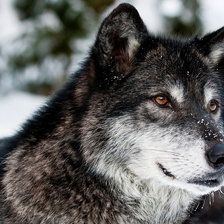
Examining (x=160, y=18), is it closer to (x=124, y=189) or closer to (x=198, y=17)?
(x=198, y=17)

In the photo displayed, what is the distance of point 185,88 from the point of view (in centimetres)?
393

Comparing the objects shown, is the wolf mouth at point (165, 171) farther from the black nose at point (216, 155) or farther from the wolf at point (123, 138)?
the black nose at point (216, 155)

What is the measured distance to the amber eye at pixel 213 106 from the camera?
13.3ft

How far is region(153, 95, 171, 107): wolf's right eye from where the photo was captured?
387 cm

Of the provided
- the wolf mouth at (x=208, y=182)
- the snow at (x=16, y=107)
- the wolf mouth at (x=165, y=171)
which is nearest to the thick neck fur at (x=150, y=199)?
the wolf mouth at (x=165, y=171)

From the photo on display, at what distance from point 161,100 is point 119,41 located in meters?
0.49

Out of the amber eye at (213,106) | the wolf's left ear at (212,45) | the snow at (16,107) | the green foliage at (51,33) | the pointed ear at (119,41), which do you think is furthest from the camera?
the green foliage at (51,33)

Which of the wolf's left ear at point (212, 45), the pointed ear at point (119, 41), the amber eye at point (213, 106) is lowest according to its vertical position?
the amber eye at point (213, 106)

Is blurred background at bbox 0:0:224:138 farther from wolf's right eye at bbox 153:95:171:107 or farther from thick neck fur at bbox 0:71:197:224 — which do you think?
wolf's right eye at bbox 153:95:171:107

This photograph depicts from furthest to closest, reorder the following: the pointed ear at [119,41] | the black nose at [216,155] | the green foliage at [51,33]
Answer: the green foliage at [51,33], the pointed ear at [119,41], the black nose at [216,155]

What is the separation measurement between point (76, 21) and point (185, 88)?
8.43 metres

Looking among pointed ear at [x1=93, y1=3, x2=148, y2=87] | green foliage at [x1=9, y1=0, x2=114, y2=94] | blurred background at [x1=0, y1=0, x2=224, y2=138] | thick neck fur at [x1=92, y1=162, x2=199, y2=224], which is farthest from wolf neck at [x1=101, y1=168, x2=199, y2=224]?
green foliage at [x1=9, y1=0, x2=114, y2=94]

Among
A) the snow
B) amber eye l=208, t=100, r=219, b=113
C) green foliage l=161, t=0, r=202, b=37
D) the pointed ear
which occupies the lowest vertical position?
the snow

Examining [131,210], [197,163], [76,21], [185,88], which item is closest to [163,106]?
[185,88]
